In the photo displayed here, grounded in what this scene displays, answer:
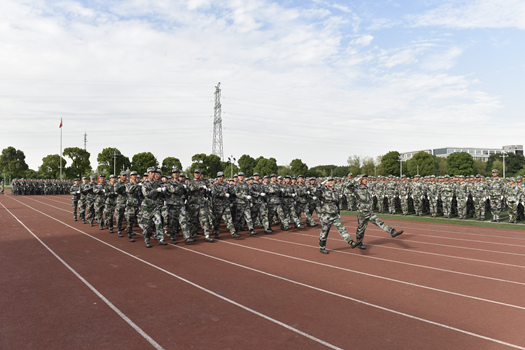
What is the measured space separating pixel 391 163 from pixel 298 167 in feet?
68.7

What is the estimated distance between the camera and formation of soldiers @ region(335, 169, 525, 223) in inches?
595

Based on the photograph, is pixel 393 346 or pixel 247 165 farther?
pixel 247 165

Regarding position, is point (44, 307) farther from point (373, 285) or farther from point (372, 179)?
point (372, 179)

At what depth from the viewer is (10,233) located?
12.2m

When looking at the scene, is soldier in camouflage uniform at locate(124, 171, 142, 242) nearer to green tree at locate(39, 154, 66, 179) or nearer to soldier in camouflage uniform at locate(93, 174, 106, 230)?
soldier in camouflage uniform at locate(93, 174, 106, 230)

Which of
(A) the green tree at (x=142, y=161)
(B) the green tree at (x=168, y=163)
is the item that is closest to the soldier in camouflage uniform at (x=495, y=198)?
(A) the green tree at (x=142, y=161)

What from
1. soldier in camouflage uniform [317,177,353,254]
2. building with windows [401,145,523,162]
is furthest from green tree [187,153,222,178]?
building with windows [401,145,523,162]

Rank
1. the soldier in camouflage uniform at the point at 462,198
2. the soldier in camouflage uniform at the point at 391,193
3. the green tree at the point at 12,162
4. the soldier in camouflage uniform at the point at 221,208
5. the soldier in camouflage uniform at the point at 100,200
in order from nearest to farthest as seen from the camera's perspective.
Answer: the soldier in camouflage uniform at the point at 221,208, the soldier in camouflage uniform at the point at 100,200, the soldier in camouflage uniform at the point at 462,198, the soldier in camouflage uniform at the point at 391,193, the green tree at the point at 12,162

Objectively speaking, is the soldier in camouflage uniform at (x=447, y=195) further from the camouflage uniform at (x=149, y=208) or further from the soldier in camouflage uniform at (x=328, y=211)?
the camouflage uniform at (x=149, y=208)

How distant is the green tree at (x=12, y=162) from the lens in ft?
245

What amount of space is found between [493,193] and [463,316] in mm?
12821

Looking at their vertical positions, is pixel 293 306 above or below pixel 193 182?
below

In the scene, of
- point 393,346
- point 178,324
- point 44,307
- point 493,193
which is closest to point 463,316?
point 393,346

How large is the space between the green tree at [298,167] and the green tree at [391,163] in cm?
1822
